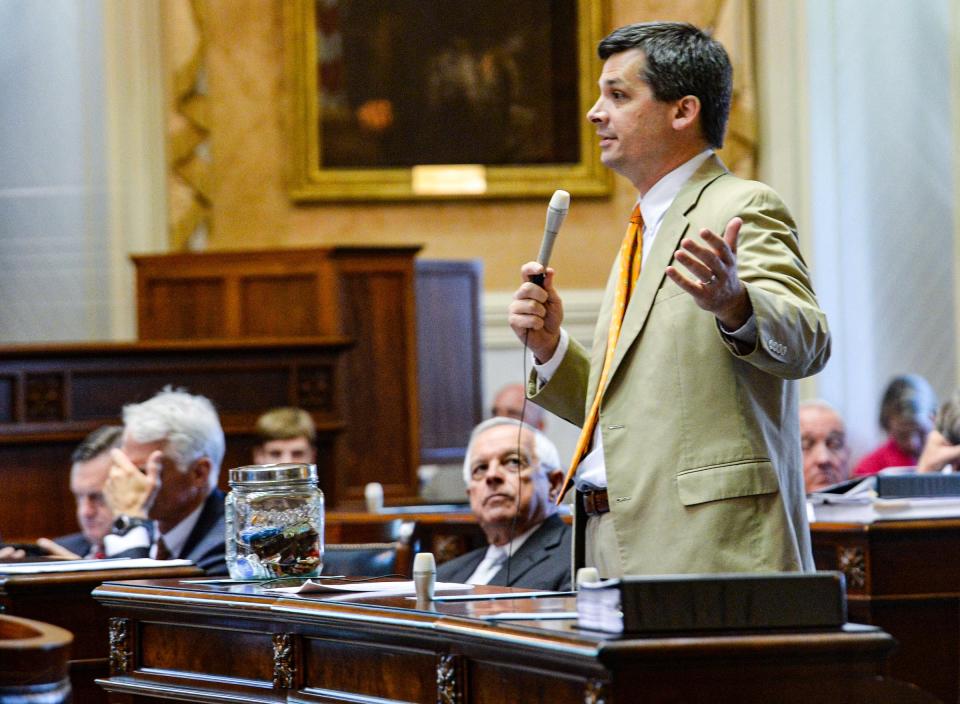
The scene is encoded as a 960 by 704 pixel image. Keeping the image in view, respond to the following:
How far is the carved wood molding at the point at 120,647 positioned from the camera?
123 inches

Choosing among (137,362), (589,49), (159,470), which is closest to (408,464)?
(137,362)

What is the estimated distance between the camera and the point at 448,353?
31.6 ft

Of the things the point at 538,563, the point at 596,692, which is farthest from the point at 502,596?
the point at 538,563

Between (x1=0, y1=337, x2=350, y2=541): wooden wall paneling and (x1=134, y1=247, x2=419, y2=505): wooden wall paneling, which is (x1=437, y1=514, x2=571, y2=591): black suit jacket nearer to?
(x1=0, y1=337, x2=350, y2=541): wooden wall paneling

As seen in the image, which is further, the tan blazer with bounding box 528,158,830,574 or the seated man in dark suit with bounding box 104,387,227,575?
the seated man in dark suit with bounding box 104,387,227,575

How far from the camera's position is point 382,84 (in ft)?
35.0

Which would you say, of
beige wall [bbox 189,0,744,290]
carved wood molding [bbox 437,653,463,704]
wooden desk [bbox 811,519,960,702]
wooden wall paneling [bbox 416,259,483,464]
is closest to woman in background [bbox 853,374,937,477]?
wooden wall paneling [bbox 416,259,483,464]

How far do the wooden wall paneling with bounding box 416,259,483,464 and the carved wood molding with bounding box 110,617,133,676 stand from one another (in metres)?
6.35

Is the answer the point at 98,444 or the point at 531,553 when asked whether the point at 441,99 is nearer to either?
the point at 98,444

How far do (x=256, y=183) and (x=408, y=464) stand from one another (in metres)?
2.91

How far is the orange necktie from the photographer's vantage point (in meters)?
2.86

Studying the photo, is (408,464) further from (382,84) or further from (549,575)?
(549,575)

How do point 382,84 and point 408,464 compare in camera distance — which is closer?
point 408,464

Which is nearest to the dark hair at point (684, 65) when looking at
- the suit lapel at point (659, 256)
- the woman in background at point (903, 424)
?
the suit lapel at point (659, 256)
